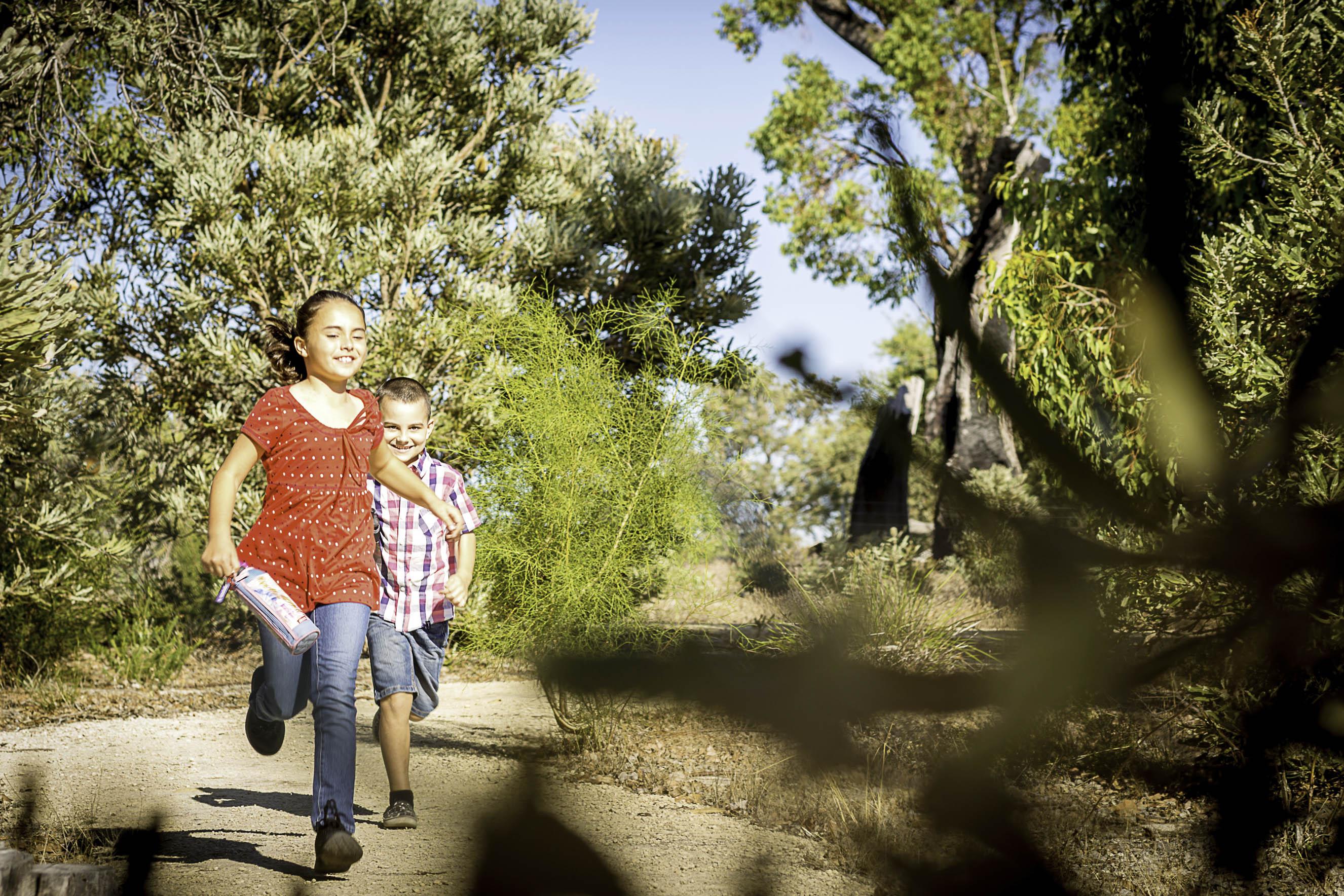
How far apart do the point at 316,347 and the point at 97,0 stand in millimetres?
5184

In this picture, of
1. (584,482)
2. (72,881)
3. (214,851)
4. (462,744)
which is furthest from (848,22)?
(72,881)

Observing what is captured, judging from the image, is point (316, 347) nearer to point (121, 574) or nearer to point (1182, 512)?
point (1182, 512)

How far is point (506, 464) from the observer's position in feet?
17.0

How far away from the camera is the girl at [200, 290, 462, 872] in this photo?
2.98 m

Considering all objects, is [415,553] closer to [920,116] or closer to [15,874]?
[15,874]

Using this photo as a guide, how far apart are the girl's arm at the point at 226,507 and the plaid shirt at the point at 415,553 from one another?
2.26 ft

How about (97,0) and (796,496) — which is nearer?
(97,0)

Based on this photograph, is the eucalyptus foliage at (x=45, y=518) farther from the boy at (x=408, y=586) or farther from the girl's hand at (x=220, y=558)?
the girl's hand at (x=220, y=558)

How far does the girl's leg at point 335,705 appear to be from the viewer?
9.75ft

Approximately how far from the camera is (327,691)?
304cm

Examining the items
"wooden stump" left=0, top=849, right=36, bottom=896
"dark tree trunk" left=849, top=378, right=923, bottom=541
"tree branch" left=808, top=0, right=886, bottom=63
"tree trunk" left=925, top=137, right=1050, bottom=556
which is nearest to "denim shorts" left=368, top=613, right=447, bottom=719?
"wooden stump" left=0, top=849, right=36, bottom=896

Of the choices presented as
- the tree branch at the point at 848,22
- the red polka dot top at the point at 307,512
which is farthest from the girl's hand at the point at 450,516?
the tree branch at the point at 848,22

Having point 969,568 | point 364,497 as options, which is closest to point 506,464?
point 364,497

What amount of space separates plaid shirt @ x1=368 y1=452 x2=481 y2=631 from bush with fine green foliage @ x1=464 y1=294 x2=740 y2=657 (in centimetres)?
103
